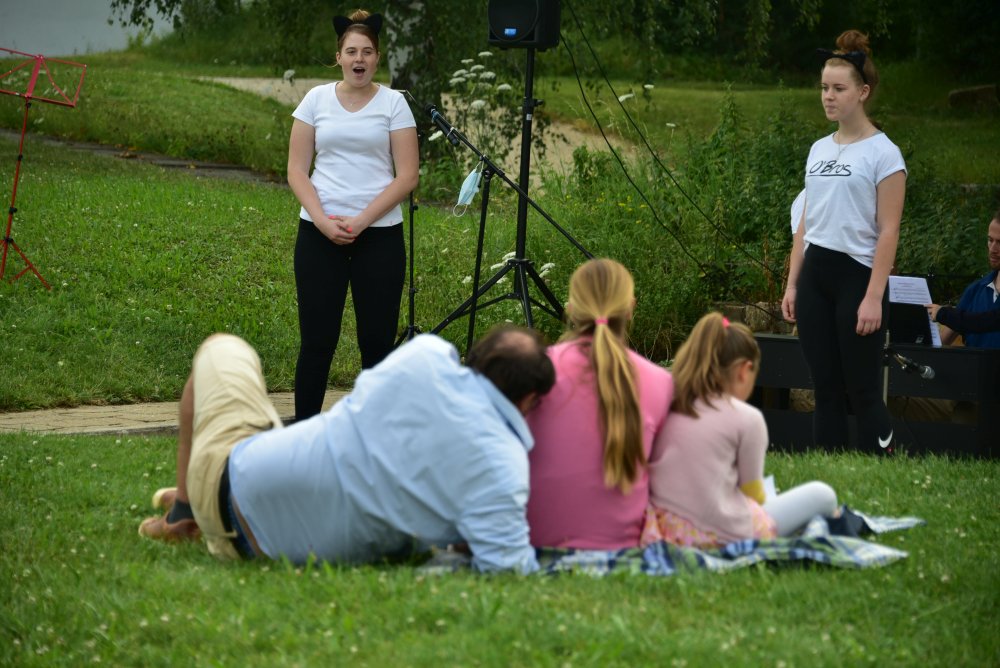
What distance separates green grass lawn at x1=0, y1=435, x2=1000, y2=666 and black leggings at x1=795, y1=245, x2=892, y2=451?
0.85 meters

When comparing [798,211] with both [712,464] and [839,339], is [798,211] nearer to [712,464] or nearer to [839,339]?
[839,339]

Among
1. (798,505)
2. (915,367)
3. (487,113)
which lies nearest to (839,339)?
(915,367)

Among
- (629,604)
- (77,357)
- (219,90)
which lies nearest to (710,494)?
(629,604)

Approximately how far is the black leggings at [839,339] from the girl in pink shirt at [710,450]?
1.14 m

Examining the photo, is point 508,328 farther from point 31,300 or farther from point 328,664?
point 31,300

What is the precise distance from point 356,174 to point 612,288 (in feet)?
6.07

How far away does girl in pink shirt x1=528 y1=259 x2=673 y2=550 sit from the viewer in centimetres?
356

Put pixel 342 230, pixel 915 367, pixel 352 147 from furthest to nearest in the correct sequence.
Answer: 1. pixel 915 367
2. pixel 352 147
3. pixel 342 230

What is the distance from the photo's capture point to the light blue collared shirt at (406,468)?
11.3ft

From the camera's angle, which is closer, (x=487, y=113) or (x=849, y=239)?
(x=849, y=239)

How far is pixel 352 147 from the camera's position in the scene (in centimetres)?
522

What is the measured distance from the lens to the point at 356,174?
17.1 feet

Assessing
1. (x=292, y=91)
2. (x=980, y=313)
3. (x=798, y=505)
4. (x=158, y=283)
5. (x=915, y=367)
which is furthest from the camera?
(x=292, y=91)

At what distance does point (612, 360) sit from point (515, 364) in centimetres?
28
